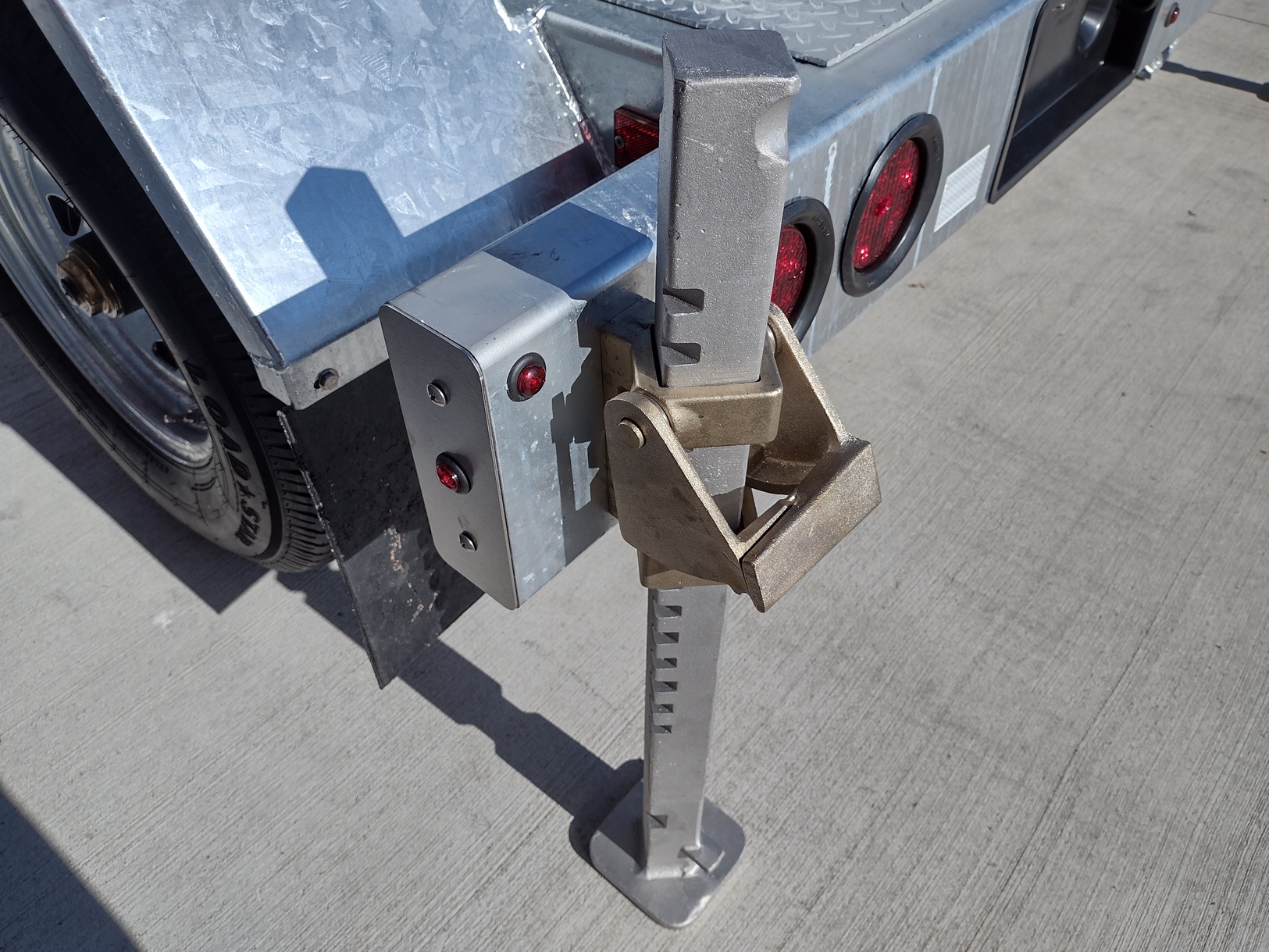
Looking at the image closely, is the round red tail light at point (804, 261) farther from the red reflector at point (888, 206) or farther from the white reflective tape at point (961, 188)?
the white reflective tape at point (961, 188)

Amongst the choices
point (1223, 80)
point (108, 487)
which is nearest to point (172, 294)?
point (108, 487)

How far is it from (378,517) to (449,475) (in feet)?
1.29

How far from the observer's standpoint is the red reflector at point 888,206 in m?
1.40

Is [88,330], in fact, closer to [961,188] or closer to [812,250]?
[812,250]

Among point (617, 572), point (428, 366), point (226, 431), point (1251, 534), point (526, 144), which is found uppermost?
point (428, 366)

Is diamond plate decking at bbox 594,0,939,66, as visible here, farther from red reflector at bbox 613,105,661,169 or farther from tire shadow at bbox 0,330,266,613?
tire shadow at bbox 0,330,266,613

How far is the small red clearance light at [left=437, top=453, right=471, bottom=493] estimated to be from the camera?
0.86 m

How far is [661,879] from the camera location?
5.29 feet

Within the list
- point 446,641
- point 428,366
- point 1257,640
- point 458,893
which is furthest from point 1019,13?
point 458,893

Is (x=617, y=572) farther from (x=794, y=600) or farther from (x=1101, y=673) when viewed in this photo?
(x=1101, y=673)

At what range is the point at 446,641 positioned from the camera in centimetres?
201

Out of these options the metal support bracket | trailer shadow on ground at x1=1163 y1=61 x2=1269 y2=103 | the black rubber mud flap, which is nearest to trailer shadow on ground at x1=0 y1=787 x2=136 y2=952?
the black rubber mud flap

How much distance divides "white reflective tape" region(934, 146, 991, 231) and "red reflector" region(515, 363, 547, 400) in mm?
1039

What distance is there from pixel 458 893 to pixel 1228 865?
130 centimetres
